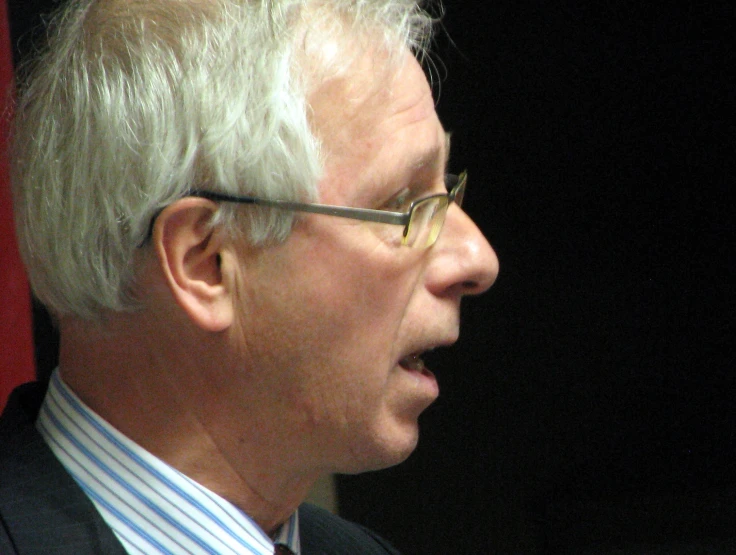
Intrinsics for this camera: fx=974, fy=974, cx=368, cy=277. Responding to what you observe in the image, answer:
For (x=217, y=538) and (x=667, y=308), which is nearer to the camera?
(x=217, y=538)

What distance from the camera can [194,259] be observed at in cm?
107

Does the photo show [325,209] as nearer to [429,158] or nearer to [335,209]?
[335,209]

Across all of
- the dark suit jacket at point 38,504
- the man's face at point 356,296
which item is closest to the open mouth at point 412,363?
the man's face at point 356,296

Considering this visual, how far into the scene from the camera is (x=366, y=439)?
1156mm

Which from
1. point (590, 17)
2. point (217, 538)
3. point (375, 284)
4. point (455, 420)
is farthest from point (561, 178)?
point (217, 538)

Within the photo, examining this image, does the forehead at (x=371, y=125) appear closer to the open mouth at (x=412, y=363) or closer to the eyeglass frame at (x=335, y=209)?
the eyeglass frame at (x=335, y=209)

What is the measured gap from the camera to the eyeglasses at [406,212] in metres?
1.05

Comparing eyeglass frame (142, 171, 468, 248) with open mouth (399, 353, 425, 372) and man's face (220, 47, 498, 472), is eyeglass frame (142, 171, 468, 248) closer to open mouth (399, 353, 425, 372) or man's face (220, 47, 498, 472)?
man's face (220, 47, 498, 472)

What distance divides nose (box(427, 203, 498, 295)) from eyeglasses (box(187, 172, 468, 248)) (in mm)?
30

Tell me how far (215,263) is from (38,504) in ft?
1.05

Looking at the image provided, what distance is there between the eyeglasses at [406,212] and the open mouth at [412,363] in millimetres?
139

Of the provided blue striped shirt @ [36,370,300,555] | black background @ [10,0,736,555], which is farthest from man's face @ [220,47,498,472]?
black background @ [10,0,736,555]

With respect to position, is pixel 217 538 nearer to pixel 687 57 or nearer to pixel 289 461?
pixel 289 461

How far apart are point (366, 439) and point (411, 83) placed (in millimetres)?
428
